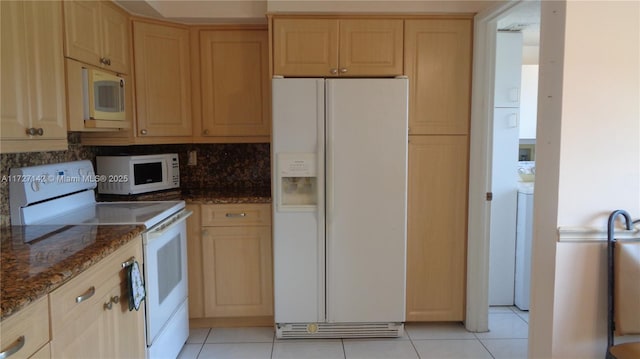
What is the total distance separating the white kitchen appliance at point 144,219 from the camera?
2.01 m

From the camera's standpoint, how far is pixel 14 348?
43.2 inches

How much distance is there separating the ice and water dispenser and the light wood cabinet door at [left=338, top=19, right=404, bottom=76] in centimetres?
64

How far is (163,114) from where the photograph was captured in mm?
2834

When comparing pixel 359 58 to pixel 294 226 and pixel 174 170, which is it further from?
pixel 174 170

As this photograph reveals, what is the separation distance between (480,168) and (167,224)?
6.43 feet

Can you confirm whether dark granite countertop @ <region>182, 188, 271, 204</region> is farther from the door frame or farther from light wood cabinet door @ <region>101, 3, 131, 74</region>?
the door frame

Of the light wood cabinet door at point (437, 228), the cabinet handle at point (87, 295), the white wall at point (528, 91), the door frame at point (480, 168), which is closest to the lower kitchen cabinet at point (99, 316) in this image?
the cabinet handle at point (87, 295)

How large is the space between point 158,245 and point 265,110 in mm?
1254

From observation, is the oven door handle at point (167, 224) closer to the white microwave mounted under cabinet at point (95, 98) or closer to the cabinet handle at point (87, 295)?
the cabinet handle at point (87, 295)

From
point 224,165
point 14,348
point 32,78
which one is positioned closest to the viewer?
point 14,348

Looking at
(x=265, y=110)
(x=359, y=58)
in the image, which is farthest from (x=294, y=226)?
(x=359, y=58)

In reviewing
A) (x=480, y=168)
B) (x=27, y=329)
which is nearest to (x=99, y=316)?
(x=27, y=329)

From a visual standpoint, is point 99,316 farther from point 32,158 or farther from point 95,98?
point 95,98

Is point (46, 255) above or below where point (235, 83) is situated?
below
